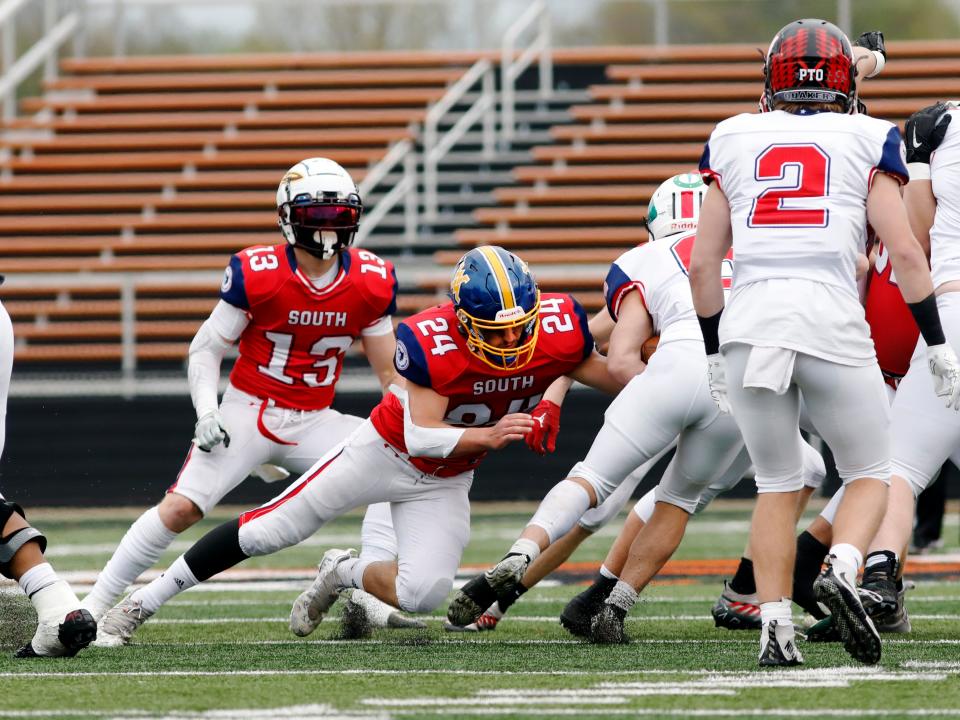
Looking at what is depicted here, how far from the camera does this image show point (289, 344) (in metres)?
5.72

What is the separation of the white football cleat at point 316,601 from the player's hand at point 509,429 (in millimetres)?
925

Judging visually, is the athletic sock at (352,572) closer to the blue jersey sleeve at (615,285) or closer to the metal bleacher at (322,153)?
the blue jersey sleeve at (615,285)

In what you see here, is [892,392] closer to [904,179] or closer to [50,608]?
[904,179]

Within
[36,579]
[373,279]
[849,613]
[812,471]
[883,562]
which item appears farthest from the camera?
[373,279]

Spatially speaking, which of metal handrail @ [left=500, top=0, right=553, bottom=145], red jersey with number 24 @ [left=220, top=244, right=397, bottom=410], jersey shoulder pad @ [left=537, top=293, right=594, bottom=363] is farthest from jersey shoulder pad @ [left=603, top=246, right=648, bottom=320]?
metal handrail @ [left=500, top=0, right=553, bottom=145]

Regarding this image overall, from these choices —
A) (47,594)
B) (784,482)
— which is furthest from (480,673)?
(47,594)

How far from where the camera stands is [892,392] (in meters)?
5.39

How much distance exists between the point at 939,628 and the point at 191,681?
2399 millimetres

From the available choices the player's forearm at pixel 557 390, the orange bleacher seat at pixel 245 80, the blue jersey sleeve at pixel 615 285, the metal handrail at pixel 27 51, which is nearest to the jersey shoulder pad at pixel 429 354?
the player's forearm at pixel 557 390

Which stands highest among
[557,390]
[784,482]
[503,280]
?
[503,280]

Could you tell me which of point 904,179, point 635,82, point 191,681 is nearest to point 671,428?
point 904,179

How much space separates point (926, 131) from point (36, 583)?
114 inches

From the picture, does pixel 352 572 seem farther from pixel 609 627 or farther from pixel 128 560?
pixel 609 627

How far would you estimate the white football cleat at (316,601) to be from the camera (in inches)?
207
